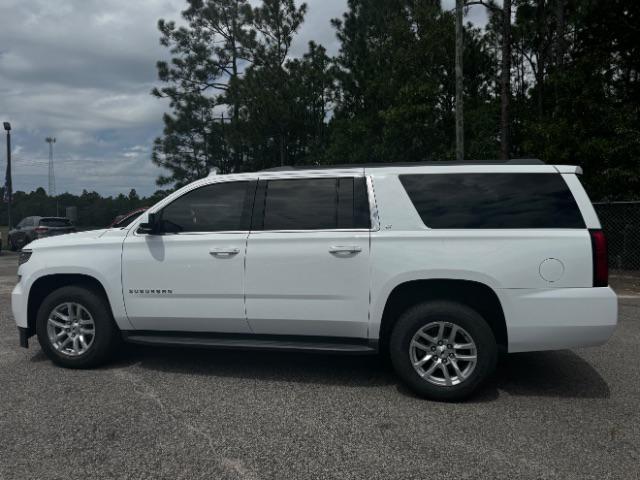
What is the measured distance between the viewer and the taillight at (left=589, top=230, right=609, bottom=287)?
3.90m

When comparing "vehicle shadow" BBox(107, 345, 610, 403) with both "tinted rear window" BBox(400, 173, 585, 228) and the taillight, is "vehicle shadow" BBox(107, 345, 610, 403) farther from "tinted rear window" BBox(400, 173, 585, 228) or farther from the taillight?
"tinted rear window" BBox(400, 173, 585, 228)

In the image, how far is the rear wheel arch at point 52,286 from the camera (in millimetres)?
5004

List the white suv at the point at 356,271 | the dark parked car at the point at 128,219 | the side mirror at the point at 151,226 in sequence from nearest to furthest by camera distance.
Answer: the white suv at the point at 356,271 < the side mirror at the point at 151,226 < the dark parked car at the point at 128,219

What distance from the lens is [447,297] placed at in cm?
432

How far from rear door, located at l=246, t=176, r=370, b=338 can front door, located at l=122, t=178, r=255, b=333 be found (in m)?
0.18

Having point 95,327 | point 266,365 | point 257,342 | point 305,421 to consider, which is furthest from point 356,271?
point 95,327

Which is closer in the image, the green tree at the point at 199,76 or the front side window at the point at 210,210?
the front side window at the point at 210,210

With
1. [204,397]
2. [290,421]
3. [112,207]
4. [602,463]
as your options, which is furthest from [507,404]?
[112,207]

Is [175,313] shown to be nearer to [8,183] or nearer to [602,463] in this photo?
[602,463]

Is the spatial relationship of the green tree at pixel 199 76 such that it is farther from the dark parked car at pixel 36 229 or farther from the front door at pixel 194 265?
the front door at pixel 194 265

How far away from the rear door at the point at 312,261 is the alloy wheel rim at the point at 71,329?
5.60 ft

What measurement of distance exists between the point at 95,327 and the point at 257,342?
1.60 m

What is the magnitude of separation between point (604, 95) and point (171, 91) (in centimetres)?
2369

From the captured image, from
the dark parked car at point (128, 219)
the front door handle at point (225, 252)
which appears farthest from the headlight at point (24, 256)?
the front door handle at point (225, 252)
